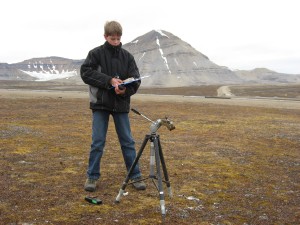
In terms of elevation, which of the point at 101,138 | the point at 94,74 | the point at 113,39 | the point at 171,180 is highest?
the point at 113,39

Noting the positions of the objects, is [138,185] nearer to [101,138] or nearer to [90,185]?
[90,185]

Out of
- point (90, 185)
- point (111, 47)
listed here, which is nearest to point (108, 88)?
point (111, 47)

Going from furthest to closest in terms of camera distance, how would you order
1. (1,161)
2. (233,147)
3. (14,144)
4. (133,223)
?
(233,147) → (14,144) → (1,161) → (133,223)

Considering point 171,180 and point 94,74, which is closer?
point 94,74

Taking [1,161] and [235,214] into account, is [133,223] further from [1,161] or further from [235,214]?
[1,161]

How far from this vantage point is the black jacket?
6.98 meters

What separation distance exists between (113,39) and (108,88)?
956 mm

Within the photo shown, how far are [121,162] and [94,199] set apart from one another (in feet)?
11.2

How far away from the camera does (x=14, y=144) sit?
39.1 ft

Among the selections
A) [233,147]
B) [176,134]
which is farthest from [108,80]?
[176,134]

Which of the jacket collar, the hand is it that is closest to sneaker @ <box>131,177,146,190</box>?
the hand

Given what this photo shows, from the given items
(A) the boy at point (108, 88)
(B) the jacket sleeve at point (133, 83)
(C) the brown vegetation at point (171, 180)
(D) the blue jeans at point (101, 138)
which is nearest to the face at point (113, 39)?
(A) the boy at point (108, 88)

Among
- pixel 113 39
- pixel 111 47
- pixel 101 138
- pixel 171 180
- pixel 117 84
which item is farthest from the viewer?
pixel 171 180

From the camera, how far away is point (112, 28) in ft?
22.2
